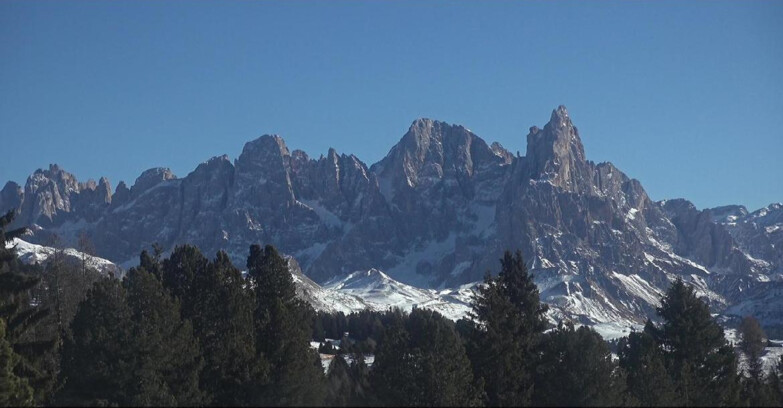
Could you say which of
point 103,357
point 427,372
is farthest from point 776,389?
point 103,357

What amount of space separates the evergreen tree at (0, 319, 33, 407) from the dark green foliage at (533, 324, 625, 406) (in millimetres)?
32812

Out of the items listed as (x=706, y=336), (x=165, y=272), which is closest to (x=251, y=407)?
(x=165, y=272)

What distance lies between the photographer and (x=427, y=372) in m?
61.1

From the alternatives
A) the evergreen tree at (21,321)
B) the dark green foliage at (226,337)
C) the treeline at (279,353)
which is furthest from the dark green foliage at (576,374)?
the evergreen tree at (21,321)

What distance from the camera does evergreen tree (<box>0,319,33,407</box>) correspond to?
52700 millimetres

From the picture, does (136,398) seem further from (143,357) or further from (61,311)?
(61,311)

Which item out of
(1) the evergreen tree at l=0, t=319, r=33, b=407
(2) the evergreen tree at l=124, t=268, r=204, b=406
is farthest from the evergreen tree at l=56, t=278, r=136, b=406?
(1) the evergreen tree at l=0, t=319, r=33, b=407

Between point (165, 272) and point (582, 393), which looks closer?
point (582, 393)

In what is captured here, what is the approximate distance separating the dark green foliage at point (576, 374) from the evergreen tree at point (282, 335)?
15978 millimetres

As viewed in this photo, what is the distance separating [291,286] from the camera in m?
72.2

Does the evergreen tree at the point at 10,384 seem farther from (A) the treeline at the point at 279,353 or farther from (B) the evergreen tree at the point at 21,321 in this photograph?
→ (B) the evergreen tree at the point at 21,321

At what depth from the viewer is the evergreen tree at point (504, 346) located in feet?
228

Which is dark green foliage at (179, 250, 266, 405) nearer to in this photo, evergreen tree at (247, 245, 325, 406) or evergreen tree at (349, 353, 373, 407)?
evergreen tree at (247, 245, 325, 406)

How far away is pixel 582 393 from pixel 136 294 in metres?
30.2
